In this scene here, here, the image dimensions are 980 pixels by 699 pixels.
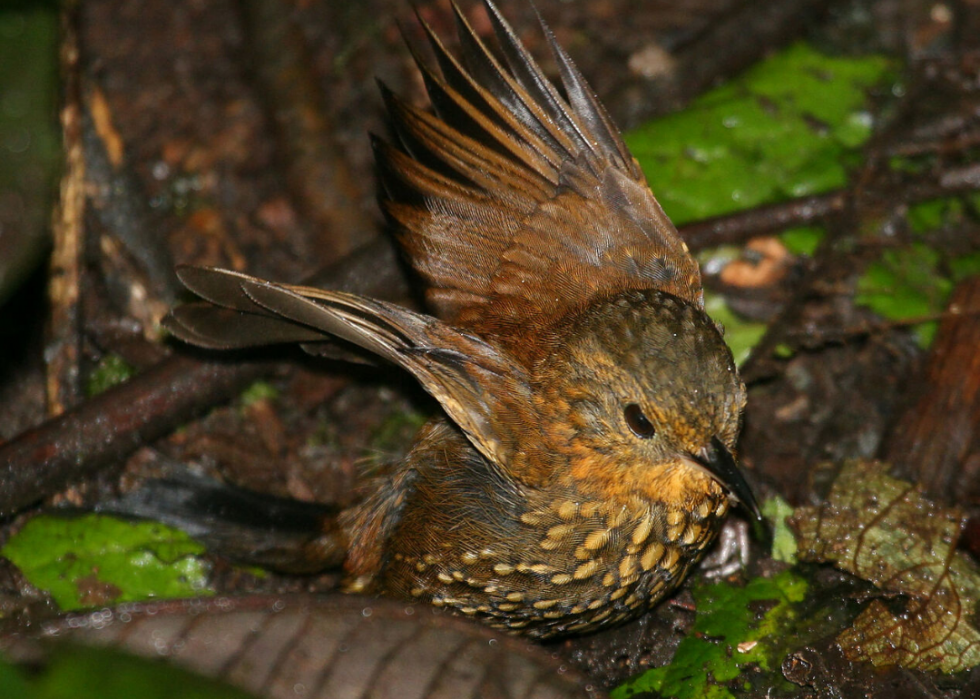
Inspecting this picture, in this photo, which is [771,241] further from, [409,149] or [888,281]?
[409,149]

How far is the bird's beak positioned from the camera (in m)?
2.85

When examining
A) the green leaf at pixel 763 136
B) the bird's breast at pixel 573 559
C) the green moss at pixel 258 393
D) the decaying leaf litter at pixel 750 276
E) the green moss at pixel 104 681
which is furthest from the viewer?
the green leaf at pixel 763 136

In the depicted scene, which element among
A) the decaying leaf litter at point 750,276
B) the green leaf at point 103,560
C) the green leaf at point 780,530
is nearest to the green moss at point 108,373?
the decaying leaf litter at point 750,276

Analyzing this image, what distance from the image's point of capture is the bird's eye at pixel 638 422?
2895 mm

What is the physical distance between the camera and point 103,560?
11.7 feet

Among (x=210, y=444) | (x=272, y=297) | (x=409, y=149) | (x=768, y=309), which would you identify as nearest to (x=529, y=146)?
(x=409, y=149)

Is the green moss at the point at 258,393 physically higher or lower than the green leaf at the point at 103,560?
lower

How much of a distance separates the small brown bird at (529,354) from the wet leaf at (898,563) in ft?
1.92

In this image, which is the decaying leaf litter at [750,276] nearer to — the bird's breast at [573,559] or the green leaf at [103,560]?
the green leaf at [103,560]

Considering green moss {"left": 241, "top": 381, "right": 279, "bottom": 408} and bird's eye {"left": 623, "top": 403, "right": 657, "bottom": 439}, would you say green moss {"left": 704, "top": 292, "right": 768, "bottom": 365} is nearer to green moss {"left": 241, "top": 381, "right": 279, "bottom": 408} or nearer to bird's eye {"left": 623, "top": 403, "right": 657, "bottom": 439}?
bird's eye {"left": 623, "top": 403, "right": 657, "bottom": 439}

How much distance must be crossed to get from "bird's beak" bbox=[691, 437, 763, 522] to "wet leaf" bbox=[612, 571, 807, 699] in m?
0.70

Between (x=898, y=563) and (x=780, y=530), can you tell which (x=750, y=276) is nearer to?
(x=780, y=530)

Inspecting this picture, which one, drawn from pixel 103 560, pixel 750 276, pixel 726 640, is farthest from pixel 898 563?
pixel 103 560

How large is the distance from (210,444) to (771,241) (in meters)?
2.67
